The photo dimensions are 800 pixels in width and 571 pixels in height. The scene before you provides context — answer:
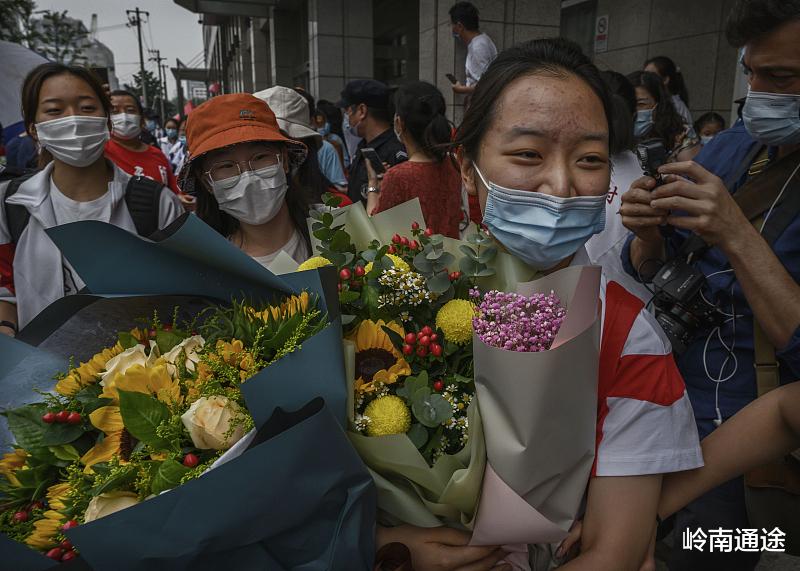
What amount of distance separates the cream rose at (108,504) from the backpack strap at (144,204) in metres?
2.15

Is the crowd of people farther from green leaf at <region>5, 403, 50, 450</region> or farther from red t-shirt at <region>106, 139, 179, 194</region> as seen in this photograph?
red t-shirt at <region>106, 139, 179, 194</region>

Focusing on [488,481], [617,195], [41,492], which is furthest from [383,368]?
[617,195]

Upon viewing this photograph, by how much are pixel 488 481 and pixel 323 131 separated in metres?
8.32

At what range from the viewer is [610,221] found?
9.58 feet

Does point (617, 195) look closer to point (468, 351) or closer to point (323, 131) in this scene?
point (468, 351)

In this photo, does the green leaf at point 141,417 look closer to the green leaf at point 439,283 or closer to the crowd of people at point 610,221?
the crowd of people at point 610,221

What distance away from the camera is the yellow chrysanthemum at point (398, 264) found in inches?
49.4

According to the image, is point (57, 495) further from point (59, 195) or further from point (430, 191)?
point (430, 191)

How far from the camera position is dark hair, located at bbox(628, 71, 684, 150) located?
4.12 metres

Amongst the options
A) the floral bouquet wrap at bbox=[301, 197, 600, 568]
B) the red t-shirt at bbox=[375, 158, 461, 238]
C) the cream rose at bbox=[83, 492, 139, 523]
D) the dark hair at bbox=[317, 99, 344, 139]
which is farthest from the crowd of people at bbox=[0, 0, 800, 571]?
the dark hair at bbox=[317, 99, 344, 139]

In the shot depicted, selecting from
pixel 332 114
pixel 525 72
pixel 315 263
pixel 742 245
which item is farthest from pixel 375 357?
pixel 332 114

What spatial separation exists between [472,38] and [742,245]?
17.9 feet

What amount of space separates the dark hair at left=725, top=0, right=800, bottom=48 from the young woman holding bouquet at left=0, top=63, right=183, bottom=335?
101 inches

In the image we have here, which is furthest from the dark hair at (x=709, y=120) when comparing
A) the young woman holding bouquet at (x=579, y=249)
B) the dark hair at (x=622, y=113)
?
the young woman holding bouquet at (x=579, y=249)
